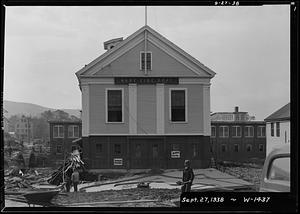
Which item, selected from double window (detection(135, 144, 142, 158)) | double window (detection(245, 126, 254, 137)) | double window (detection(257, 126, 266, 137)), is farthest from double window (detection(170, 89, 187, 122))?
double window (detection(257, 126, 266, 137))

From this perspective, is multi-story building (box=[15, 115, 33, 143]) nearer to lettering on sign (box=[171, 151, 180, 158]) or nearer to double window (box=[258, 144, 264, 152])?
lettering on sign (box=[171, 151, 180, 158])

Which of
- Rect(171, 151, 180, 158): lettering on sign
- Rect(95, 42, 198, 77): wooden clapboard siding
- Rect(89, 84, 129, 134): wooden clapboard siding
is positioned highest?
Rect(95, 42, 198, 77): wooden clapboard siding

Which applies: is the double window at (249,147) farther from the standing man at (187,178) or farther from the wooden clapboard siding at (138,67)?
the wooden clapboard siding at (138,67)

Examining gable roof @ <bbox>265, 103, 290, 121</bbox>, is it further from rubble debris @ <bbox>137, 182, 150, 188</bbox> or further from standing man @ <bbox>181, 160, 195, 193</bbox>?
rubble debris @ <bbox>137, 182, 150, 188</bbox>

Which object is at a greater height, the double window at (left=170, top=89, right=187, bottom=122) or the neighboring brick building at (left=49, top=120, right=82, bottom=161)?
the double window at (left=170, top=89, right=187, bottom=122)

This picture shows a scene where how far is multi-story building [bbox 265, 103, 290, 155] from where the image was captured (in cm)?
323

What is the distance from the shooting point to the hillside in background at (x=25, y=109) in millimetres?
3326

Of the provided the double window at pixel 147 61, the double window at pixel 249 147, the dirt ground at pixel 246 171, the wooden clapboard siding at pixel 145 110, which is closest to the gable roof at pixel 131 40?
the double window at pixel 147 61

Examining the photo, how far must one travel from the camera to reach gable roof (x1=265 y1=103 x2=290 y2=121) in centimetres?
324

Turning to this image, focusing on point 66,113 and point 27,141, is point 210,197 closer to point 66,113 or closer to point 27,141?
point 66,113

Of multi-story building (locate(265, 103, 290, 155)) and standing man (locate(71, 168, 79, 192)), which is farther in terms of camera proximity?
standing man (locate(71, 168, 79, 192))

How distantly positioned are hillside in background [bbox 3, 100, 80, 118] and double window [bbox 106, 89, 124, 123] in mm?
297

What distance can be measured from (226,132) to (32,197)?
6.48 feet

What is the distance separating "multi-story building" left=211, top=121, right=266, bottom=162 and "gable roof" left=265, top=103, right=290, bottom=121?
92 millimetres
